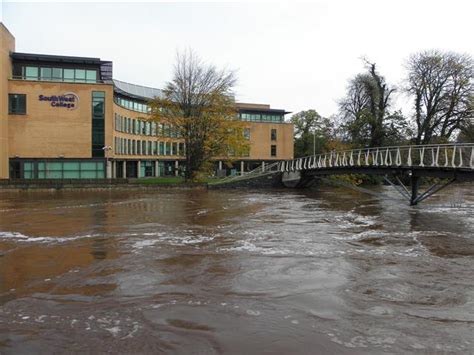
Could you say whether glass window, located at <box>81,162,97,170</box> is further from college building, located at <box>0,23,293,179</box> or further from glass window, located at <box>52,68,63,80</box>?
glass window, located at <box>52,68,63,80</box>

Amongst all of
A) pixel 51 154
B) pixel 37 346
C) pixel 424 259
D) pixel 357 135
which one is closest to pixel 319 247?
pixel 424 259

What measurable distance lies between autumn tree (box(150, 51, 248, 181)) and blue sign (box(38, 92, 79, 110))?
333 inches

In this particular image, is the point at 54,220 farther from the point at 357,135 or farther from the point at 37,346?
the point at 357,135

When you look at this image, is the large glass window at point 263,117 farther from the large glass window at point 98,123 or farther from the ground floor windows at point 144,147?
the large glass window at point 98,123

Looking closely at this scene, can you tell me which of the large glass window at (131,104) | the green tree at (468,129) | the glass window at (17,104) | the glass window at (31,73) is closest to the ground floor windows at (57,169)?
the glass window at (17,104)

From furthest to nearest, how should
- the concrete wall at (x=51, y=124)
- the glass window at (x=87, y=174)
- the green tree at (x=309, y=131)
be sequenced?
the green tree at (x=309, y=131) < the glass window at (x=87, y=174) < the concrete wall at (x=51, y=124)

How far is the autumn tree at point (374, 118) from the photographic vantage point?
5744cm

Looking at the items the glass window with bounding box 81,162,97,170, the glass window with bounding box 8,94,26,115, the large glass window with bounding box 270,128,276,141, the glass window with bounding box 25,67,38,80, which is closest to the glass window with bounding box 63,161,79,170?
the glass window with bounding box 81,162,97,170

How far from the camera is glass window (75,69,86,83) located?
52156 mm

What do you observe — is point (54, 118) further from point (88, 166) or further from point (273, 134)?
point (273, 134)

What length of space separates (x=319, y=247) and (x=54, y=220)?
1344 cm

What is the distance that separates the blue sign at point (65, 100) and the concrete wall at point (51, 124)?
32 cm

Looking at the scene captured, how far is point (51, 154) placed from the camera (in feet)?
167

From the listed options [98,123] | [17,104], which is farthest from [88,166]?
[17,104]
